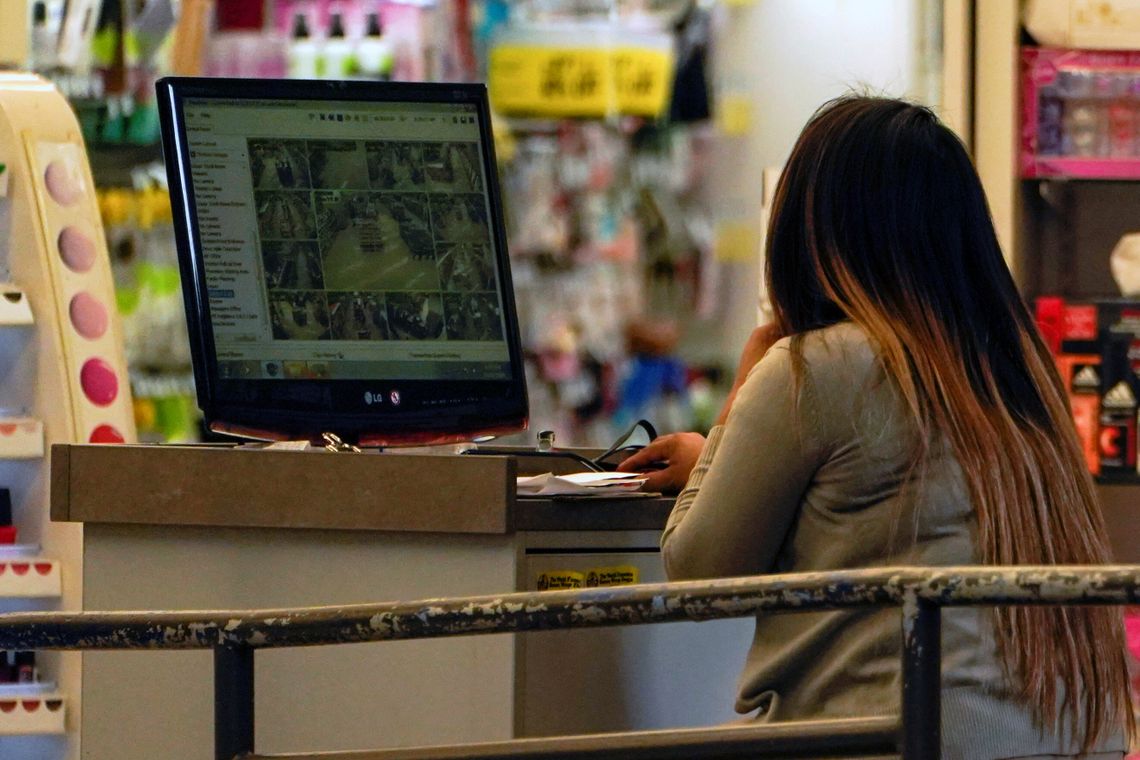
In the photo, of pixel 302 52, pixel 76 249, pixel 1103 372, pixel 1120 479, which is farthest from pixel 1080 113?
pixel 76 249

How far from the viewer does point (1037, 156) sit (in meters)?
4.23

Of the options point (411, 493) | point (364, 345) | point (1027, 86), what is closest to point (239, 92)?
point (364, 345)

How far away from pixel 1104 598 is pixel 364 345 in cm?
127

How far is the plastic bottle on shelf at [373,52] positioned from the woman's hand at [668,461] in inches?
113

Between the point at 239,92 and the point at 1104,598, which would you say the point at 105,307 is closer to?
the point at 239,92

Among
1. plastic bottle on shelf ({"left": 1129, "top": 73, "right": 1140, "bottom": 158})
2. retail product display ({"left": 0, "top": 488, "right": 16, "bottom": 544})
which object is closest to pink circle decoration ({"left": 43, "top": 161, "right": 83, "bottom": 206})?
retail product display ({"left": 0, "top": 488, "right": 16, "bottom": 544})

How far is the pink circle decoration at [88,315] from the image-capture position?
303 centimetres

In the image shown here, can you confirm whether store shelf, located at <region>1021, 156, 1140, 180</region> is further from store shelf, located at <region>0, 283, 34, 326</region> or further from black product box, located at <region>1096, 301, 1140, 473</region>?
store shelf, located at <region>0, 283, 34, 326</region>

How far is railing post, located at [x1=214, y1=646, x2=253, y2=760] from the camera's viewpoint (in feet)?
4.61

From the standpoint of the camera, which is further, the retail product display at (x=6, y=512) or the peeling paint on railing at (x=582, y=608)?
the retail product display at (x=6, y=512)

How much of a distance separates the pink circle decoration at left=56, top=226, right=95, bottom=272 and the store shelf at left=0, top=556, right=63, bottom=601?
50cm

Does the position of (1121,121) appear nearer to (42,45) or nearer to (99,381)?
(99,381)

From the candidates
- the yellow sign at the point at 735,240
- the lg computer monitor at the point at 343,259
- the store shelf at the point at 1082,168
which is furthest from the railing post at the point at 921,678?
the yellow sign at the point at 735,240

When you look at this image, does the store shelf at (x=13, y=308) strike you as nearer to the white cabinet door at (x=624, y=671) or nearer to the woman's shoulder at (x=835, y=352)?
the white cabinet door at (x=624, y=671)
